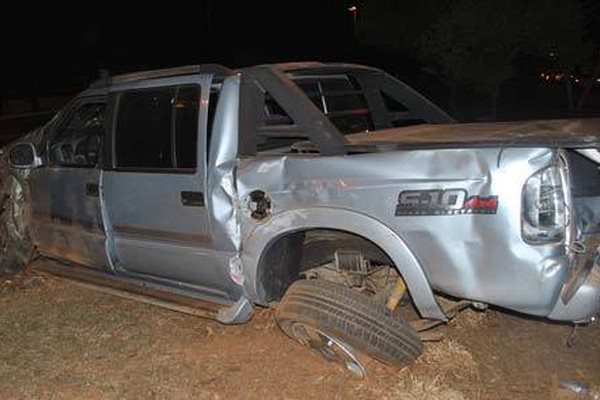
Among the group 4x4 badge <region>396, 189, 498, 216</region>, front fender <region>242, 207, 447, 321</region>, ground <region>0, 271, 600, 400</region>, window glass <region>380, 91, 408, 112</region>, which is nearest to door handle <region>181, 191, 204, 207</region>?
front fender <region>242, 207, 447, 321</region>

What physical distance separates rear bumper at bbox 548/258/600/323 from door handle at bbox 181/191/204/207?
6.86 ft

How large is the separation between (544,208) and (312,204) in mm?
1202

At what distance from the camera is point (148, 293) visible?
15.8 feet

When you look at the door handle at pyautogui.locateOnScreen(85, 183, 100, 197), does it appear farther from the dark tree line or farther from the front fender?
the dark tree line

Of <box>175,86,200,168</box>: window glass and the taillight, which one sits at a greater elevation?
<box>175,86,200,168</box>: window glass

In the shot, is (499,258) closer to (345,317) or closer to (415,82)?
(345,317)

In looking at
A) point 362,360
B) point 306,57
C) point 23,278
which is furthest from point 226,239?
point 306,57

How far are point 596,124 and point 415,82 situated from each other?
39.0m

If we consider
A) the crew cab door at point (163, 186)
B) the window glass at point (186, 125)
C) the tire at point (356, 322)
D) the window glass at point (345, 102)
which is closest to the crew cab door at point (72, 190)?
the crew cab door at point (163, 186)

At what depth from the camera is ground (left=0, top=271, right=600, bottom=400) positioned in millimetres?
3967

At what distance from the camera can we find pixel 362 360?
3.99 meters

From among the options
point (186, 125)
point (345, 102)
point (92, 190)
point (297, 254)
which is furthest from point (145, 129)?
point (345, 102)

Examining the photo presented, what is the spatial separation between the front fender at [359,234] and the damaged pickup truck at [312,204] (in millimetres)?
10

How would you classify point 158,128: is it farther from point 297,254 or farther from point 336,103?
point 336,103
